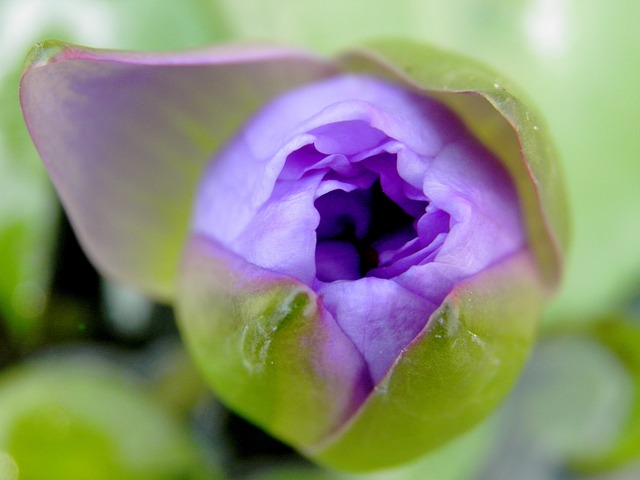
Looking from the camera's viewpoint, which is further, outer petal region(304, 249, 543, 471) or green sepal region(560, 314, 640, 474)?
green sepal region(560, 314, 640, 474)

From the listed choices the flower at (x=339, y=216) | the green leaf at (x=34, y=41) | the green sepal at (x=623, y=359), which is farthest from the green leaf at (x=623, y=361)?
the green leaf at (x=34, y=41)

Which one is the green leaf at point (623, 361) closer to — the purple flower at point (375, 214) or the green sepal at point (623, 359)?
the green sepal at point (623, 359)

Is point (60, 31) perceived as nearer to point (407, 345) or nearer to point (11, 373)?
point (11, 373)

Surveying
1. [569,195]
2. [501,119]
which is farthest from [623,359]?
[501,119]

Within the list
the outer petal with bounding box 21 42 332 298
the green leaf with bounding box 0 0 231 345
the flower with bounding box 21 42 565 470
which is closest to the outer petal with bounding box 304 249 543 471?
the flower with bounding box 21 42 565 470

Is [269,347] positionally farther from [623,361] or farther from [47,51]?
[623,361]

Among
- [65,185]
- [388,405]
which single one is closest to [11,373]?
[65,185]

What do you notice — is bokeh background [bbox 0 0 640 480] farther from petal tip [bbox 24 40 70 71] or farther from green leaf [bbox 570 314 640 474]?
petal tip [bbox 24 40 70 71]
